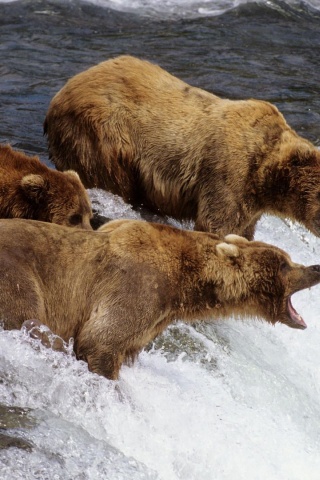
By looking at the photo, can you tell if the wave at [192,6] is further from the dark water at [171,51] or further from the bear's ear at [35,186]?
the bear's ear at [35,186]

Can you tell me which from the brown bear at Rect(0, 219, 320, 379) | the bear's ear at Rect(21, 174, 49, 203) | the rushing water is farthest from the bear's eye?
the rushing water

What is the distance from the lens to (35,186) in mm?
7195

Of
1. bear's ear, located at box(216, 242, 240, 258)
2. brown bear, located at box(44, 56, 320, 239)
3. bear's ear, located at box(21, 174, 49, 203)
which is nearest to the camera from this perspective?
bear's ear, located at box(216, 242, 240, 258)

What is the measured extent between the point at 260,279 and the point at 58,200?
1.68 meters

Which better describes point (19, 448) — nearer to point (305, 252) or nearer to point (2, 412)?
point (2, 412)

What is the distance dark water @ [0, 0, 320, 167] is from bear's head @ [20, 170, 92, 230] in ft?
11.0

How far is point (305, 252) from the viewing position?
9.69m

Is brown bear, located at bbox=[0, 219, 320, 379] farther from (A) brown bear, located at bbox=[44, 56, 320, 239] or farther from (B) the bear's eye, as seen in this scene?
(A) brown bear, located at bbox=[44, 56, 320, 239]

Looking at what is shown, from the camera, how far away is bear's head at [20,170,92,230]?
7.26 m

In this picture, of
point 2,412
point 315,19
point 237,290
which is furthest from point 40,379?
point 315,19

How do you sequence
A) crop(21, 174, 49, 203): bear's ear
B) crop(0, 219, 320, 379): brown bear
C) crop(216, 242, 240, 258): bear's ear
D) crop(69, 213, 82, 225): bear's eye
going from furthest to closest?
crop(69, 213, 82, 225): bear's eye
crop(21, 174, 49, 203): bear's ear
crop(216, 242, 240, 258): bear's ear
crop(0, 219, 320, 379): brown bear

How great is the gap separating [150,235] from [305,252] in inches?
141

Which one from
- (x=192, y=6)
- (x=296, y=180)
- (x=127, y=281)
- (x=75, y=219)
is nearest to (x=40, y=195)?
(x=75, y=219)

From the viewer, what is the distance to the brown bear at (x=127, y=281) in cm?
609
